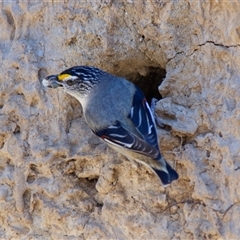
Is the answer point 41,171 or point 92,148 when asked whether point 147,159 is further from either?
point 41,171

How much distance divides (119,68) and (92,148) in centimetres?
68

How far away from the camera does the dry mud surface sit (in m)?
4.06

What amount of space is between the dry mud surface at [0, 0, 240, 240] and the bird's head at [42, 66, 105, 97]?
0.14 metres

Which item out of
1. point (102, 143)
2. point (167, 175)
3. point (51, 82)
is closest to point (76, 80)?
point (51, 82)

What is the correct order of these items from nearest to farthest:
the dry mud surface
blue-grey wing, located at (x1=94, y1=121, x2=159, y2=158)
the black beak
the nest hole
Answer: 1. blue-grey wing, located at (x1=94, y1=121, x2=159, y2=158)
2. the dry mud surface
3. the black beak
4. the nest hole

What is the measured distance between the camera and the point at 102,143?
4.46 metres

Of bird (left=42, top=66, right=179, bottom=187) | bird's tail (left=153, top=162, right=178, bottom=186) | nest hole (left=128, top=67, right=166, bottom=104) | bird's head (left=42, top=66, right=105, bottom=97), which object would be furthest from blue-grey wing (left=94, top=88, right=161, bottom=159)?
nest hole (left=128, top=67, right=166, bottom=104)

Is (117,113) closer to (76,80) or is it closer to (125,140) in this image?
(125,140)

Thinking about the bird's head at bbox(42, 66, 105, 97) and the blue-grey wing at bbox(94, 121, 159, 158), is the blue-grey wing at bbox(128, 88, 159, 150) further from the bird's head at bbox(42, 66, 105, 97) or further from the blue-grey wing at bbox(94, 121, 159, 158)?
the bird's head at bbox(42, 66, 105, 97)

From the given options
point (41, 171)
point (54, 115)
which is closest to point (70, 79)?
point (54, 115)

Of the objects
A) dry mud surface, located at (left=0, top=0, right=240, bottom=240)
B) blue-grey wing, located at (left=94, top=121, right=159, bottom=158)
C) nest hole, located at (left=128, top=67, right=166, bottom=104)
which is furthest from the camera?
nest hole, located at (left=128, top=67, right=166, bottom=104)

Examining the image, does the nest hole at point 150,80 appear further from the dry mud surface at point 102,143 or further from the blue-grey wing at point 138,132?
the blue-grey wing at point 138,132

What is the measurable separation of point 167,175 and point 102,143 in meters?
0.66

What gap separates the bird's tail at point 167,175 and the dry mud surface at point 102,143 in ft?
0.49
